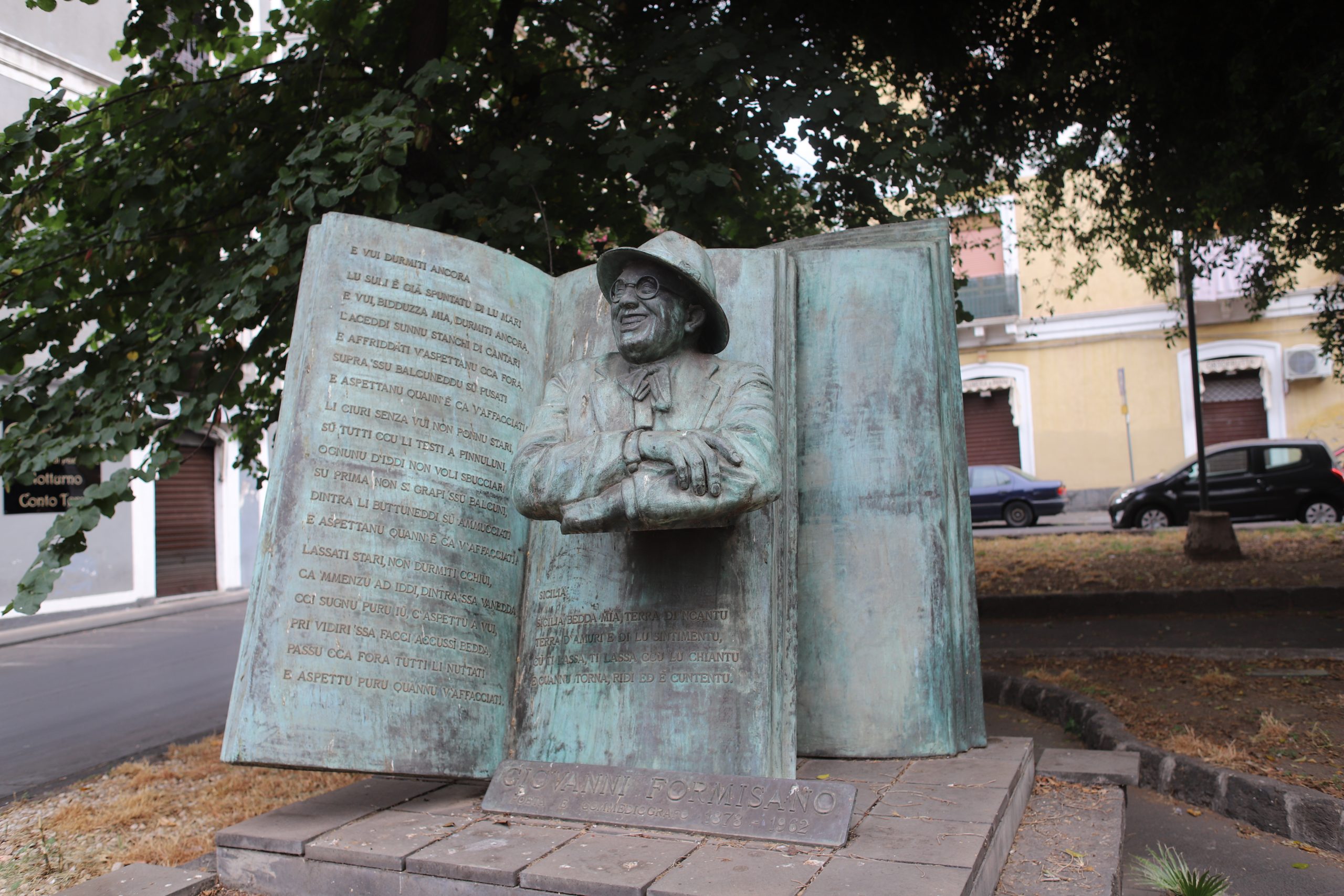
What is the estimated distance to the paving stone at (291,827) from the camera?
335cm

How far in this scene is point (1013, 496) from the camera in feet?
72.6

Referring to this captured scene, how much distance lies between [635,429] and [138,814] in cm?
344

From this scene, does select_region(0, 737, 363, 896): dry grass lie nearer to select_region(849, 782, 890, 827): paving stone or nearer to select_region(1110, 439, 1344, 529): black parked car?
select_region(849, 782, 890, 827): paving stone

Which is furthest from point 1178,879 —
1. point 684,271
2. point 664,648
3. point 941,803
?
point 684,271

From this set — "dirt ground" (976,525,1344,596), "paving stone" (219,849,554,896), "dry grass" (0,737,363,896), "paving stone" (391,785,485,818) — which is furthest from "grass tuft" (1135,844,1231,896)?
"dirt ground" (976,525,1344,596)

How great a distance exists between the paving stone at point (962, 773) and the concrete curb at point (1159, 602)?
6.66 meters

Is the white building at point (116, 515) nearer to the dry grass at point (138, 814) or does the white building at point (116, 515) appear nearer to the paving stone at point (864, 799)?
the dry grass at point (138, 814)

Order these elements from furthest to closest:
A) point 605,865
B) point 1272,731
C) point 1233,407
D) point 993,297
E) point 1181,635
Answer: point 993,297 → point 1233,407 → point 1181,635 → point 1272,731 → point 605,865

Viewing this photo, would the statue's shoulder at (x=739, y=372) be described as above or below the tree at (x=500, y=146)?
below

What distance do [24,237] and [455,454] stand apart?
183 inches

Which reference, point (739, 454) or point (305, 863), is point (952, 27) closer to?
point (739, 454)

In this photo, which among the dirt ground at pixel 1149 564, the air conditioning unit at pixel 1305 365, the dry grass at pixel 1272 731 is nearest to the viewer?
the dry grass at pixel 1272 731

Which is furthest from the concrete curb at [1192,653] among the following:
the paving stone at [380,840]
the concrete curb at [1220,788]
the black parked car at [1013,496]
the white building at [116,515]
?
the black parked car at [1013,496]

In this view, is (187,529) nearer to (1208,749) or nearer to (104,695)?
(104,695)
